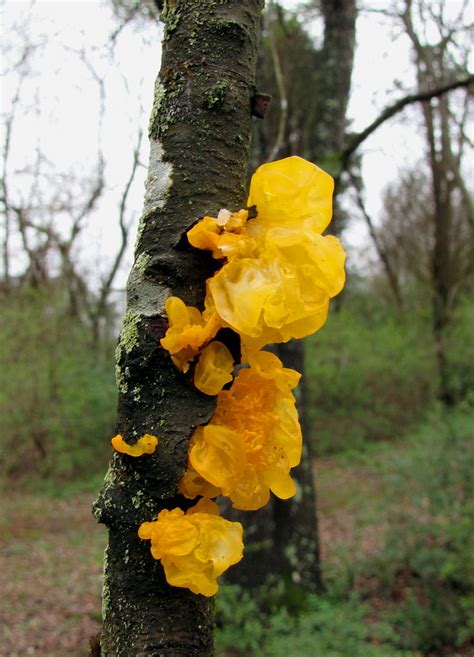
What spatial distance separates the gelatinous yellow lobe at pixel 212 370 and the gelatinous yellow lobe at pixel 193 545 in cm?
20

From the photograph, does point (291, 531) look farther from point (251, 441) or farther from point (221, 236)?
point (221, 236)

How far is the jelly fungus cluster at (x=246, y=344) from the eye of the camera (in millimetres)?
925

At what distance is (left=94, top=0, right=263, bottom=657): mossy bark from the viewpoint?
943 millimetres

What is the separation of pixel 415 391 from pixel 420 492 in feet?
21.1

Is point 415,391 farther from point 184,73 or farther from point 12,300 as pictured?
point 184,73

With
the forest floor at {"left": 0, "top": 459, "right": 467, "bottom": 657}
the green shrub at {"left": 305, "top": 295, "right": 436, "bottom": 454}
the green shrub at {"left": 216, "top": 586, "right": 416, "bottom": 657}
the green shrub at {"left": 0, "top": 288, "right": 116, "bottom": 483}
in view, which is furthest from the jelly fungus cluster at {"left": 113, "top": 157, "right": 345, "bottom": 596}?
the green shrub at {"left": 305, "top": 295, "right": 436, "bottom": 454}

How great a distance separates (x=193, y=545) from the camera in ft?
3.05

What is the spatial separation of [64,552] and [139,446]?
649cm

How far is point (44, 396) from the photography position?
944cm

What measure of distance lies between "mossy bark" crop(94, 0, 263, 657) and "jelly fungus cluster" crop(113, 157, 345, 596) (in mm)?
31

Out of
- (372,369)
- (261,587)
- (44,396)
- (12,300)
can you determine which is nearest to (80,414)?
(44,396)

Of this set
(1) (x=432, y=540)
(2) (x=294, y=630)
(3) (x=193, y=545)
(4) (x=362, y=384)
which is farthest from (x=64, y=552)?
(3) (x=193, y=545)

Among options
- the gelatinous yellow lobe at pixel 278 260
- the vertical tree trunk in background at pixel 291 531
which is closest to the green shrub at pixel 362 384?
the vertical tree trunk in background at pixel 291 531

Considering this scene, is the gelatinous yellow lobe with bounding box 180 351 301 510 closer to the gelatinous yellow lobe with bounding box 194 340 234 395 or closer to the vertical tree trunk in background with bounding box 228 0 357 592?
the gelatinous yellow lobe with bounding box 194 340 234 395
